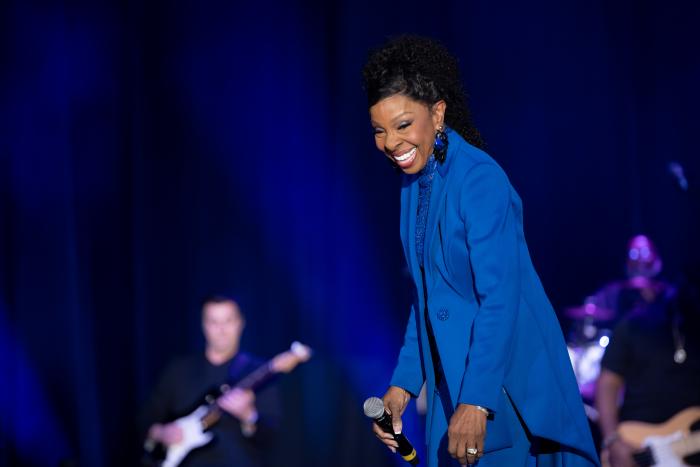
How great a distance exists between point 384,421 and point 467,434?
0.23 meters

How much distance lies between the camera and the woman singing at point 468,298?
175cm

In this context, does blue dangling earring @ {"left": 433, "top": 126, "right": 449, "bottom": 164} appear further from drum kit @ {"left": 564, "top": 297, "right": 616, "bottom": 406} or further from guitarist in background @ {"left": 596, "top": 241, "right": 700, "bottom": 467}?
drum kit @ {"left": 564, "top": 297, "right": 616, "bottom": 406}

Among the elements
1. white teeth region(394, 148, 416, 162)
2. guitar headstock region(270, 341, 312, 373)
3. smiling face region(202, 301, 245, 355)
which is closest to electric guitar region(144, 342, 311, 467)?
guitar headstock region(270, 341, 312, 373)

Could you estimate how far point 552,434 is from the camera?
179 centimetres

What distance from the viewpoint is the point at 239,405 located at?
15.4 feet

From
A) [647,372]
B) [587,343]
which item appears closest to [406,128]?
[647,372]

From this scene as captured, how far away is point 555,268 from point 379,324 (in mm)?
1186

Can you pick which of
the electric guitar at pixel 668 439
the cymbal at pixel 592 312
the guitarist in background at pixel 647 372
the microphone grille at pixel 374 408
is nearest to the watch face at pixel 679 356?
the guitarist in background at pixel 647 372

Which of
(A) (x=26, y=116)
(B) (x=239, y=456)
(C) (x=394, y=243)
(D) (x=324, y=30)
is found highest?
(D) (x=324, y=30)

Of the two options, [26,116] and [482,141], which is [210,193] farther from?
[482,141]

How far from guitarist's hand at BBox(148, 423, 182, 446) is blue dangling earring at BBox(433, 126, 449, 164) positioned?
323 cm

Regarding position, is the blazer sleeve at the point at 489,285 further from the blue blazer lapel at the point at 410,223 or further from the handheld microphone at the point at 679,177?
the handheld microphone at the point at 679,177

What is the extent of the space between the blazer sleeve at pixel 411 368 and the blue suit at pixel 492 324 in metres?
0.13

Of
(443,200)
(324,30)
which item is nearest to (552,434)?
(443,200)
